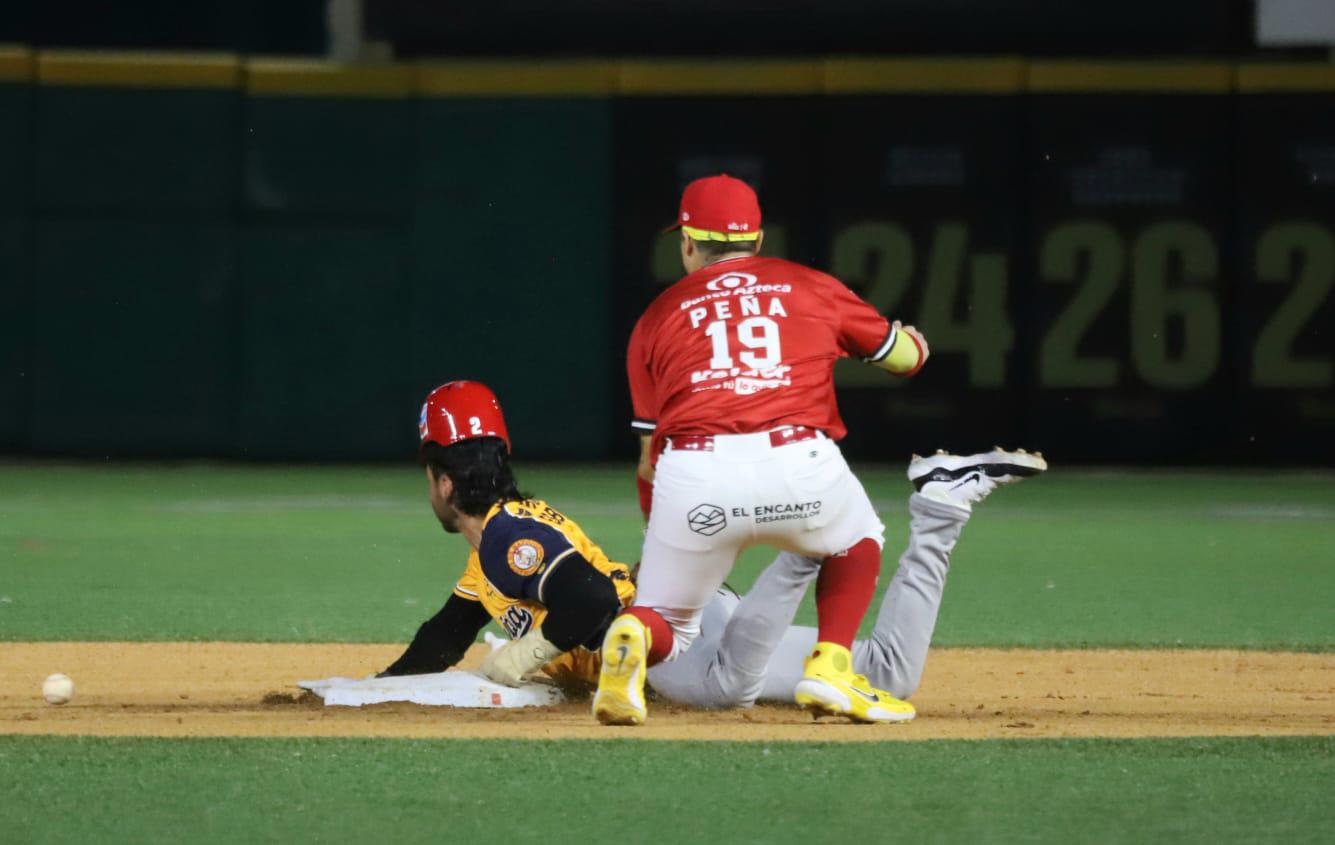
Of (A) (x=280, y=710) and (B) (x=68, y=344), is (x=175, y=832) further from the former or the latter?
(B) (x=68, y=344)

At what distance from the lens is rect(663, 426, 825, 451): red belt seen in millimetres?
4688

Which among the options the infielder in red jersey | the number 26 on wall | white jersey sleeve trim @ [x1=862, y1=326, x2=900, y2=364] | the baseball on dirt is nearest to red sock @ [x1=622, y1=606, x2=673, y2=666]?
the infielder in red jersey

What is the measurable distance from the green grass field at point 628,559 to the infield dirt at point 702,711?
0.21 meters

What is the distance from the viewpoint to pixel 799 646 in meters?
5.37

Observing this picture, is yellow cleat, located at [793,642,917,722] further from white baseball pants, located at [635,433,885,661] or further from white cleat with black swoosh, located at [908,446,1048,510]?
white cleat with black swoosh, located at [908,446,1048,510]

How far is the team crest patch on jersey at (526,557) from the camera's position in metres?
4.78

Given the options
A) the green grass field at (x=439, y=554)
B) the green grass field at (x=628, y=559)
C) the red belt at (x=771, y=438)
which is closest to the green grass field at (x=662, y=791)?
the green grass field at (x=628, y=559)

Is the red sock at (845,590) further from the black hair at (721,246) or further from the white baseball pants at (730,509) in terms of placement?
the black hair at (721,246)

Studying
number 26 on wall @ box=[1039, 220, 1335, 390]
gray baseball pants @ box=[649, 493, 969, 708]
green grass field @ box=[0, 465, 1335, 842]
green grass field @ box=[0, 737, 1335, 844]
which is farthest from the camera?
number 26 on wall @ box=[1039, 220, 1335, 390]

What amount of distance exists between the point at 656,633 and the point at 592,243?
10305mm

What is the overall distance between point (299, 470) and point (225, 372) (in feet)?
2.80

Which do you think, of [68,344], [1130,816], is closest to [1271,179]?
[68,344]

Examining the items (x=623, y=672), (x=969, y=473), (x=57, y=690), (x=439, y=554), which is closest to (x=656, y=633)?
(x=623, y=672)

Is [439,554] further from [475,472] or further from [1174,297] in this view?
[1174,297]
